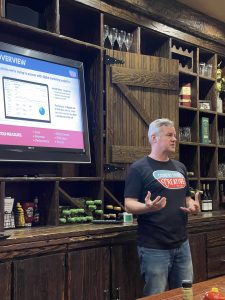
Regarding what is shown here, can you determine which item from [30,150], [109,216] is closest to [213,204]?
[109,216]

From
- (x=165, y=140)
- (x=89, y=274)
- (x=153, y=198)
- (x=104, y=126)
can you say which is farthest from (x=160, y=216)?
(x=104, y=126)

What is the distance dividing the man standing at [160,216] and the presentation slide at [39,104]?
0.66 metres

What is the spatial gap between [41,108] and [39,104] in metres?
0.03

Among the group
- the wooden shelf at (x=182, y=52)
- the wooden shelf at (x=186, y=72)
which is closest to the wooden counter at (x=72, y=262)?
the wooden shelf at (x=186, y=72)

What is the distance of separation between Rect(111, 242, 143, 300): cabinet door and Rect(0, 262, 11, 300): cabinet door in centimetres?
77

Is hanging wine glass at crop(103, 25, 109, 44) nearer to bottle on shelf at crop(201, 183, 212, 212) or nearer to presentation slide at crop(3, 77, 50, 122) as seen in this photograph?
presentation slide at crop(3, 77, 50, 122)

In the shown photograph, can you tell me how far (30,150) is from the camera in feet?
9.50

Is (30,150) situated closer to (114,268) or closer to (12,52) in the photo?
(12,52)

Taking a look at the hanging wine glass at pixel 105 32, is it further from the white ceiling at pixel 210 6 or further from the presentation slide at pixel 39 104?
the white ceiling at pixel 210 6

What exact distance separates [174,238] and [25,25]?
1607 millimetres

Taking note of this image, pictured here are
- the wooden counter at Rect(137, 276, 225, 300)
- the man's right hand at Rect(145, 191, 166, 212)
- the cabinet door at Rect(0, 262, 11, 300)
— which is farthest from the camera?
the man's right hand at Rect(145, 191, 166, 212)

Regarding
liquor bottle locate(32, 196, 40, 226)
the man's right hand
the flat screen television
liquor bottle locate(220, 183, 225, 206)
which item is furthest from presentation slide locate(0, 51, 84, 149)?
liquor bottle locate(220, 183, 225, 206)

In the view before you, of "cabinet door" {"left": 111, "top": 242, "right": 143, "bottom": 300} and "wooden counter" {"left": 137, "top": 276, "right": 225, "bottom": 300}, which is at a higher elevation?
"wooden counter" {"left": 137, "top": 276, "right": 225, "bottom": 300}

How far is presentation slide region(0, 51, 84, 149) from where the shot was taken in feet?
9.23
